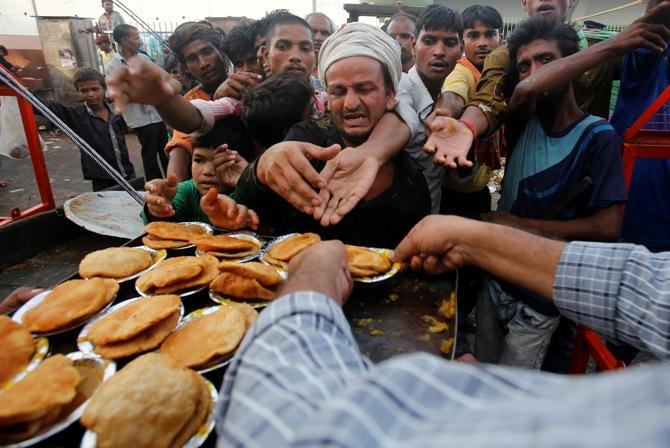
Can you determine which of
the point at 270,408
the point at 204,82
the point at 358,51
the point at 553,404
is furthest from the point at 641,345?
the point at 204,82

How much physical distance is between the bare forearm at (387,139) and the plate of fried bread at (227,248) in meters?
0.87

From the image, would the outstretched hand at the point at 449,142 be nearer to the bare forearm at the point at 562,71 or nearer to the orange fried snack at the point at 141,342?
the bare forearm at the point at 562,71

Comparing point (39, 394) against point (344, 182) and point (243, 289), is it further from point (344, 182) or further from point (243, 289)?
point (344, 182)

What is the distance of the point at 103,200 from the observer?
335cm

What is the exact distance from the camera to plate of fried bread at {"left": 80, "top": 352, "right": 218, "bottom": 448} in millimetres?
954

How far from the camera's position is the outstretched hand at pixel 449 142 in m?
2.07

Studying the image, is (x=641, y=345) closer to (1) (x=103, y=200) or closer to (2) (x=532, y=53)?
(2) (x=532, y=53)

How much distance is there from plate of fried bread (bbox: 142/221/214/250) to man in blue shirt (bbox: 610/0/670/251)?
2.92m

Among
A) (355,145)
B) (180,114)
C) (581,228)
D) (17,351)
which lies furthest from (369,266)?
(180,114)

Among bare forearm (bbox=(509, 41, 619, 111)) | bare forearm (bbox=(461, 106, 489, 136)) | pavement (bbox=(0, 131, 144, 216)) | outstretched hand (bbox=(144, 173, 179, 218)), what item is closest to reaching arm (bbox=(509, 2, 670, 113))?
bare forearm (bbox=(509, 41, 619, 111))

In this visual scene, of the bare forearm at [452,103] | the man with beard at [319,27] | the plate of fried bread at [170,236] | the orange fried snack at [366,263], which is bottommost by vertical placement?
the orange fried snack at [366,263]

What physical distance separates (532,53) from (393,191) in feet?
4.47

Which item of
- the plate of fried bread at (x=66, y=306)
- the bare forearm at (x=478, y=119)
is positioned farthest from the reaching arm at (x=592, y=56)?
the plate of fried bread at (x=66, y=306)

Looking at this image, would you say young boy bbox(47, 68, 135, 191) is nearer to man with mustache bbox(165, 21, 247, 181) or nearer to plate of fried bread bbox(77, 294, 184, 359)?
man with mustache bbox(165, 21, 247, 181)
